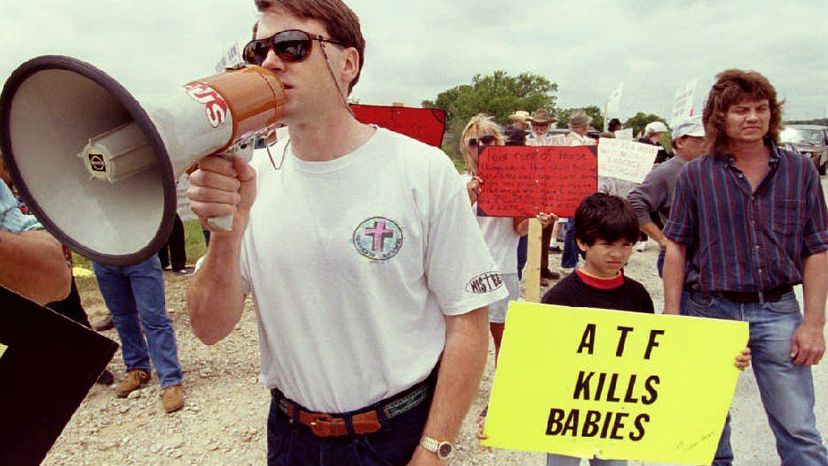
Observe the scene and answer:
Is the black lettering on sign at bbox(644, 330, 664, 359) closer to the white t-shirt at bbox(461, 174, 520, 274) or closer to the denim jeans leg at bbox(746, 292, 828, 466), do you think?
the denim jeans leg at bbox(746, 292, 828, 466)

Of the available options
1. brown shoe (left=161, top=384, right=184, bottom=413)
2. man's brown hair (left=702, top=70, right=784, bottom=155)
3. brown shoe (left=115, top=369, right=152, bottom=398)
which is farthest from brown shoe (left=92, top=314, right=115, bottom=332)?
man's brown hair (left=702, top=70, right=784, bottom=155)

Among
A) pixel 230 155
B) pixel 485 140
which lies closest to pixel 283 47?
pixel 230 155

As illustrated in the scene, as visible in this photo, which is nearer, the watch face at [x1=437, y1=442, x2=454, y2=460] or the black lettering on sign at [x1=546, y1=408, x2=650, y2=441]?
the watch face at [x1=437, y1=442, x2=454, y2=460]

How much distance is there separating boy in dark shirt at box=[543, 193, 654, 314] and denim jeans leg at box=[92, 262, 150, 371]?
3006 mm

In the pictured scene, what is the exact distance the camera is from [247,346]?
4.75 meters

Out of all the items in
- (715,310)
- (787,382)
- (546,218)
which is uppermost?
(546,218)

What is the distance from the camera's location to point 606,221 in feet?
7.63

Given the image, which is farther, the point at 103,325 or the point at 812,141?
the point at 812,141

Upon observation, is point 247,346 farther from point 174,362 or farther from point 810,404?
point 810,404

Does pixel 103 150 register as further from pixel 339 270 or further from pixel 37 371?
pixel 339 270

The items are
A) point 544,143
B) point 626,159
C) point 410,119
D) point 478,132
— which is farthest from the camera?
point 544,143

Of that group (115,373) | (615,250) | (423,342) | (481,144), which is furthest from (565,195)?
(115,373)

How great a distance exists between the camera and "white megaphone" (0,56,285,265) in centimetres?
90

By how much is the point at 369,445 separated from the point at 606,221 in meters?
1.38
